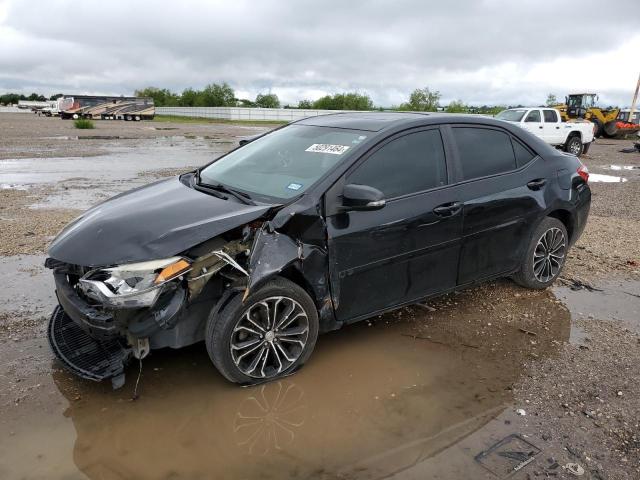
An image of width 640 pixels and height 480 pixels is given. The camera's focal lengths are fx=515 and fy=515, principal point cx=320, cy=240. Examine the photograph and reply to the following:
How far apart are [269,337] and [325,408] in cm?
57

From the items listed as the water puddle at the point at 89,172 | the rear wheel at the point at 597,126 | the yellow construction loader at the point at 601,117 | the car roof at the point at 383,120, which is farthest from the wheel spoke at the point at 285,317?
the rear wheel at the point at 597,126

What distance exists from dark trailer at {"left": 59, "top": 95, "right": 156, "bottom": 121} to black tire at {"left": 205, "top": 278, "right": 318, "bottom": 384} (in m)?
58.2

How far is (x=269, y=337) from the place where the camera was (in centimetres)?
334

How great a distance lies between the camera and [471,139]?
14.2 feet

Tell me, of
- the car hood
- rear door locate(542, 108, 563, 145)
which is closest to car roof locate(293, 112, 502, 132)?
the car hood

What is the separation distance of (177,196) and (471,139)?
2441 mm

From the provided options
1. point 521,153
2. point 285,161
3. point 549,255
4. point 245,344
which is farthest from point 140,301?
point 549,255

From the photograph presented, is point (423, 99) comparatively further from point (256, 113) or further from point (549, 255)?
point (549, 255)

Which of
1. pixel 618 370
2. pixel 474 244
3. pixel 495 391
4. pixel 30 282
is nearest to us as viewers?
pixel 495 391

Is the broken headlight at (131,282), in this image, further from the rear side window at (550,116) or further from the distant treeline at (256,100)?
the distant treeline at (256,100)

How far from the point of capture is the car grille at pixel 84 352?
123 inches

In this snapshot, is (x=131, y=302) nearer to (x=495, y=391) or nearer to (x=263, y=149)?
(x=263, y=149)

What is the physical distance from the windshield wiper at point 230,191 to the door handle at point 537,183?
8.37 ft

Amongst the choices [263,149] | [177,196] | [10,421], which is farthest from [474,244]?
[10,421]
